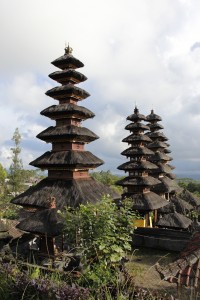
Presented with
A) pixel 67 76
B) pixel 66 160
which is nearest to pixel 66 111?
pixel 67 76

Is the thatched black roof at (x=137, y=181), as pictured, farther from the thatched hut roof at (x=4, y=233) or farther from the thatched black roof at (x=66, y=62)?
the thatched hut roof at (x=4, y=233)

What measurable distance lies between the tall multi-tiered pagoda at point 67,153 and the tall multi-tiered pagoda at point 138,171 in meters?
4.47

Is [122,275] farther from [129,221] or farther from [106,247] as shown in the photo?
[129,221]

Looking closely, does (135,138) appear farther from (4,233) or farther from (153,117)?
(4,233)

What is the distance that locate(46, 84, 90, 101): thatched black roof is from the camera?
58.9 ft

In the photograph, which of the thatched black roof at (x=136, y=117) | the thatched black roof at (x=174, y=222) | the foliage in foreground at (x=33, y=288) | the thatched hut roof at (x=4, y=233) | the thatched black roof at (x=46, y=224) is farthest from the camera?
the thatched black roof at (x=136, y=117)

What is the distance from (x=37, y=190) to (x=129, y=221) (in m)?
8.74

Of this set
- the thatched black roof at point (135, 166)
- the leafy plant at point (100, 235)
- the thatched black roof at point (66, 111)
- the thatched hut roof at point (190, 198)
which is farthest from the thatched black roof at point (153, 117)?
the leafy plant at point (100, 235)

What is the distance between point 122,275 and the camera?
312 inches

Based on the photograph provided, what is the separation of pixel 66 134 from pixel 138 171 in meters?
9.08

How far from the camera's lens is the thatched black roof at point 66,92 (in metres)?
17.9

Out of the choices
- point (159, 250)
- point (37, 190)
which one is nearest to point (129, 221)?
point (37, 190)

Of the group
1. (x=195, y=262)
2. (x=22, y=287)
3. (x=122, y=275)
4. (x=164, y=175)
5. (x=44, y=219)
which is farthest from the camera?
(x=164, y=175)

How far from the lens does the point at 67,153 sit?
55.7 ft
